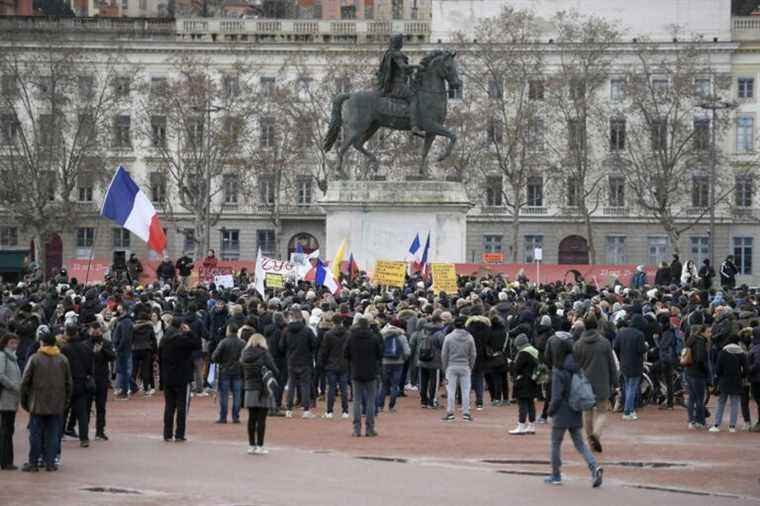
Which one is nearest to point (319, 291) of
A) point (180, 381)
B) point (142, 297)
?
point (142, 297)

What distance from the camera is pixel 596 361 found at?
25766 mm

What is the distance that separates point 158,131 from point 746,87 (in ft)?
101

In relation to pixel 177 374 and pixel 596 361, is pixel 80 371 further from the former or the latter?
pixel 596 361

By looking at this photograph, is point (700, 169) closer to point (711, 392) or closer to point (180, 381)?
point (711, 392)

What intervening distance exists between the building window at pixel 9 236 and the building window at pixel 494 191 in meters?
25.6

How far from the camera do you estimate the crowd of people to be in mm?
23531

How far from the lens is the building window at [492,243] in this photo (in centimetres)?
10512

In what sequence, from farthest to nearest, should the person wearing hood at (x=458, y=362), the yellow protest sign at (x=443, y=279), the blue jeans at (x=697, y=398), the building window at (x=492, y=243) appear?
the building window at (x=492, y=243)
the yellow protest sign at (x=443, y=279)
the person wearing hood at (x=458, y=362)
the blue jeans at (x=697, y=398)

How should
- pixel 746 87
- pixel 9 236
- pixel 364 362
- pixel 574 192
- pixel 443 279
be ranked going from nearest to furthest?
1. pixel 364 362
2. pixel 443 279
3. pixel 574 192
4. pixel 746 87
5. pixel 9 236

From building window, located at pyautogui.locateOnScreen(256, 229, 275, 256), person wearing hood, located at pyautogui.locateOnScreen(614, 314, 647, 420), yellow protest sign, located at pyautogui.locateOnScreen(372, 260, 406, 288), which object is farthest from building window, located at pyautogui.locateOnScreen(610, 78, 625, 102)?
person wearing hood, located at pyautogui.locateOnScreen(614, 314, 647, 420)

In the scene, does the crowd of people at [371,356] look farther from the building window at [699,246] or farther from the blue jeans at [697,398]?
the building window at [699,246]

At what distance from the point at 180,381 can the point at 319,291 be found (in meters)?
14.5

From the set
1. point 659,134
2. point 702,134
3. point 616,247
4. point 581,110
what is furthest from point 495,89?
point 616,247

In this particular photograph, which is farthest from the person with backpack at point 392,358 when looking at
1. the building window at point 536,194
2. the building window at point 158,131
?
the building window at point 536,194
